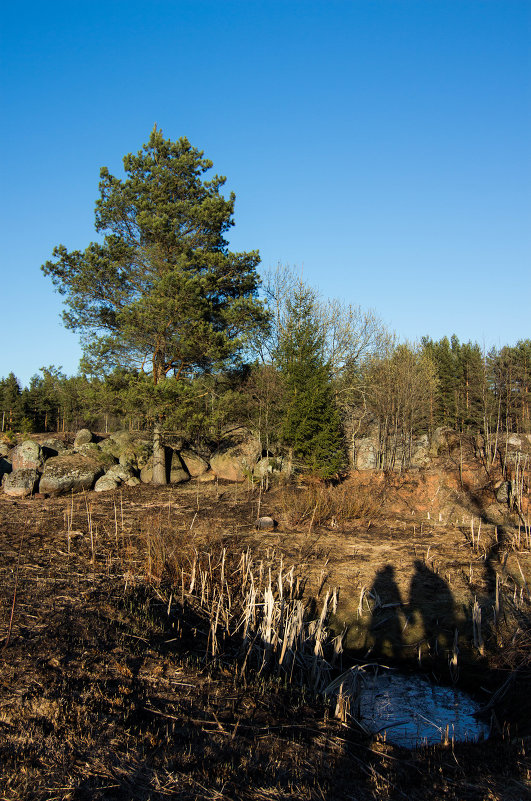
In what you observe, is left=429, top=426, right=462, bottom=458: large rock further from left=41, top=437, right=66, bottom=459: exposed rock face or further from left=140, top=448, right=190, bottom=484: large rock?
left=41, top=437, right=66, bottom=459: exposed rock face

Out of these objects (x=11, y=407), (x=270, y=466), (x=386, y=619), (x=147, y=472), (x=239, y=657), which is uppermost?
(x=11, y=407)

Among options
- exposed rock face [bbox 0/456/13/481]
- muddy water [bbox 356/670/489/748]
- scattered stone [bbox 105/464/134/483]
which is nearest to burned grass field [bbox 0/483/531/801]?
muddy water [bbox 356/670/489/748]

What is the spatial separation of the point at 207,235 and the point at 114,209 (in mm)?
2944

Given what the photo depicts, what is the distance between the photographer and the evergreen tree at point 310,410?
15.4 metres

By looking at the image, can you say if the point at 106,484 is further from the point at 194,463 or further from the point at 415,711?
the point at 415,711

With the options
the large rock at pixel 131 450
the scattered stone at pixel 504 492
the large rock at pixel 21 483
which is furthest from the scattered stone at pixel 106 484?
the scattered stone at pixel 504 492

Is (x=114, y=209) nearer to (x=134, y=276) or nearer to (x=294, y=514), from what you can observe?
(x=134, y=276)

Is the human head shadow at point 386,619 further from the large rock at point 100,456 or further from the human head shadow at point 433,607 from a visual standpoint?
the large rock at point 100,456

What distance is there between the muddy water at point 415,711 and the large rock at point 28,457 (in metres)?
13.5

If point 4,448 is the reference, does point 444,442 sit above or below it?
above

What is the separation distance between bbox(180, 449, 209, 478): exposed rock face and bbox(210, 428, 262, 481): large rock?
34 cm

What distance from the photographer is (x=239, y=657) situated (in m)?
5.25

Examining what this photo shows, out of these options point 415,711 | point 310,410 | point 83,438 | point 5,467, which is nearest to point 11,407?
point 83,438

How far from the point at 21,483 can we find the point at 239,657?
11199 mm
